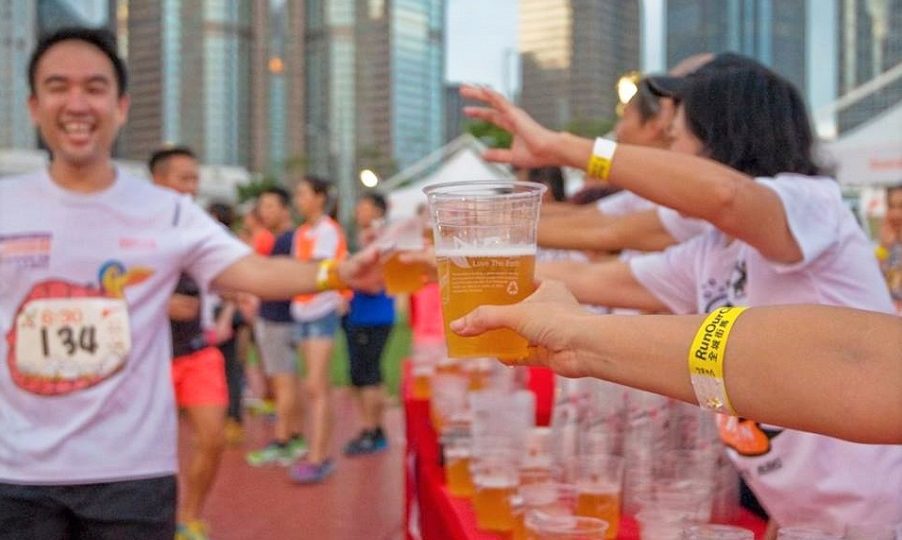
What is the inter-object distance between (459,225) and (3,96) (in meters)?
39.8

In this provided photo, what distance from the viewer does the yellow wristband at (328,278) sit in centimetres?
304

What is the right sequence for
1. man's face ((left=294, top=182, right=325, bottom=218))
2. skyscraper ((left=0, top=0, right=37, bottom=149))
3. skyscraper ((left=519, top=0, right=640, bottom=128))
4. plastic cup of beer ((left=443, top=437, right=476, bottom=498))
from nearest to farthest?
plastic cup of beer ((left=443, top=437, right=476, bottom=498)) → man's face ((left=294, top=182, right=325, bottom=218)) → skyscraper ((left=0, top=0, right=37, bottom=149)) → skyscraper ((left=519, top=0, right=640, bottom=128))

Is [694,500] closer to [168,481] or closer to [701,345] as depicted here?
[701,345]

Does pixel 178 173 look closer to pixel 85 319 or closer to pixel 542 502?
pixel 85 319

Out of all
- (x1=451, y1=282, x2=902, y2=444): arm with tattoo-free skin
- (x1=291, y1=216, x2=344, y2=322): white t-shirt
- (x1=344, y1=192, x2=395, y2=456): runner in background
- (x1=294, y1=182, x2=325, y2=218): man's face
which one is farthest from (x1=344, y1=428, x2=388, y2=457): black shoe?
(x1=451, y1=282, x2=902, y2=444): arm with tattoo-free skin

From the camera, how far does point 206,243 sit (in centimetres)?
302

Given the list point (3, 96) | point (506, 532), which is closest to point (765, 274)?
point (506, 532)

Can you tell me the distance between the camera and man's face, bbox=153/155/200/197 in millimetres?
5984

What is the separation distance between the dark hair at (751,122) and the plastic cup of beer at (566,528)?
3.60 ft

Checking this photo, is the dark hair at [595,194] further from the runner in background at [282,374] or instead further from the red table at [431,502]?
the runner in background at [282,374]

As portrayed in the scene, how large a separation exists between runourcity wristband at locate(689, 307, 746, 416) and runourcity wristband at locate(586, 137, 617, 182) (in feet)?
3.43

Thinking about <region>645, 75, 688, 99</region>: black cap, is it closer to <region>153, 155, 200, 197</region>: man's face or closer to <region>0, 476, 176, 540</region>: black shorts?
<region>0, 476, 176, 540</region>: black shorts

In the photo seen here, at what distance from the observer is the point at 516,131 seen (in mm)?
2502

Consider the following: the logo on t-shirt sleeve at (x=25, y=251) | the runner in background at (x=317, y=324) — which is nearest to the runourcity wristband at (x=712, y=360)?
the logo on t-shirt sleeve at (x=25, y=251)
